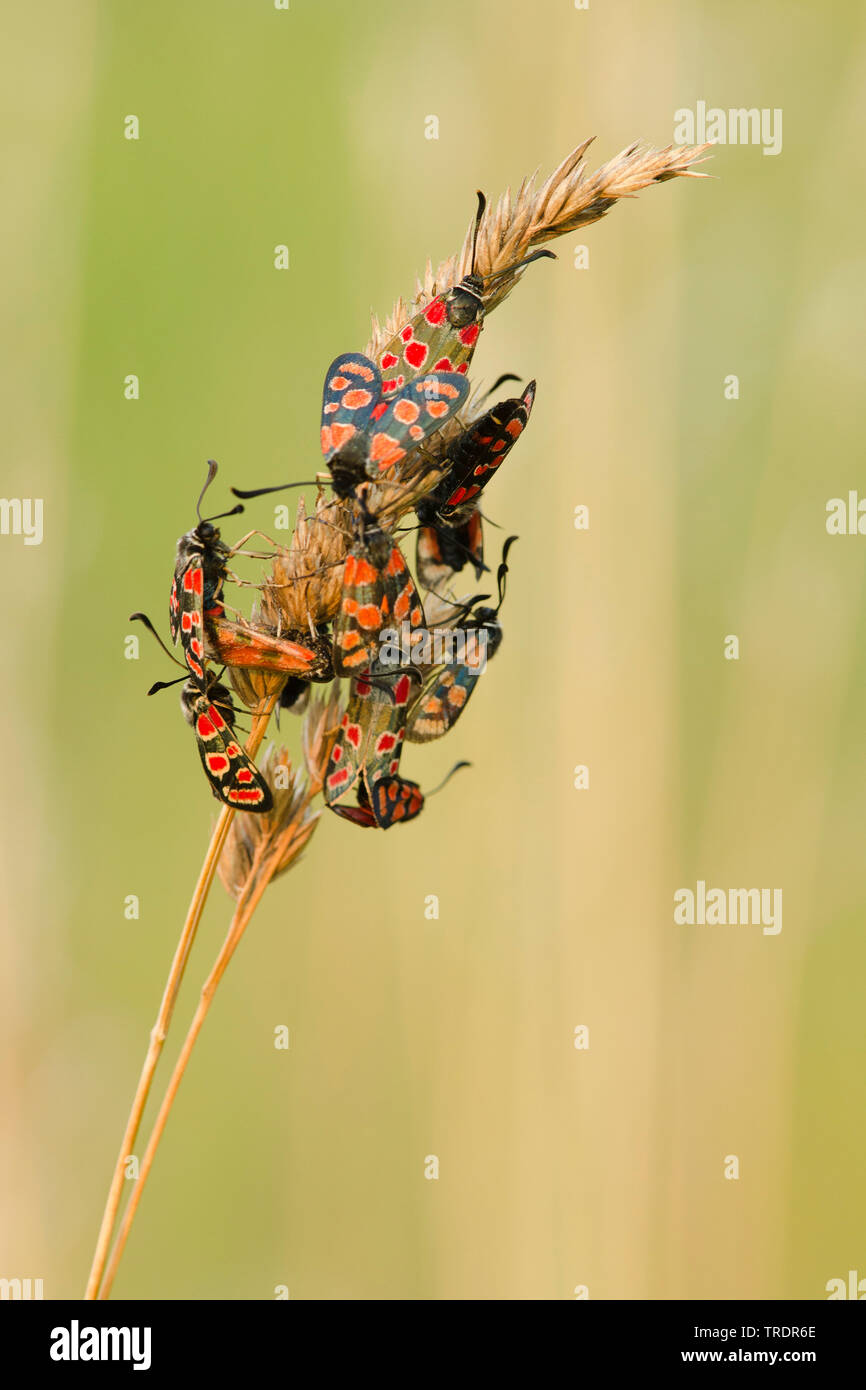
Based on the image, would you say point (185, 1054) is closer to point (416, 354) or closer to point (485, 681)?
point (416, 354)

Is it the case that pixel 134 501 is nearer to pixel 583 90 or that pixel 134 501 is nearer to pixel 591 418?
pixel 591 418

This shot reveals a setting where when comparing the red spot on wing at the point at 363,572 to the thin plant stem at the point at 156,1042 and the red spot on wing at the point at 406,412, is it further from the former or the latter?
the thin plant stem at the point at 156,1042

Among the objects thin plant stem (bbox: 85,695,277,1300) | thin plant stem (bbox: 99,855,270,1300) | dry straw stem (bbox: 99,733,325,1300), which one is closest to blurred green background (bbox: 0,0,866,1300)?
dry straw stem (bbox: 99,733,325,1300)

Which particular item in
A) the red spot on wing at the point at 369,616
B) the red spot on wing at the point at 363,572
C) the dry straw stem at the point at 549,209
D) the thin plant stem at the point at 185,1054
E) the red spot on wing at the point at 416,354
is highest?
the dry straw stem at the point at 549,209

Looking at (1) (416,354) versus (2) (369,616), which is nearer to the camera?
(2) (369,616)

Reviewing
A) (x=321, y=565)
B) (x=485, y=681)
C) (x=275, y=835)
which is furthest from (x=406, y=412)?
(x=485, y=681)

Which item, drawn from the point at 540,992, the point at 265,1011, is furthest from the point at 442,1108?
the point at 265,1011

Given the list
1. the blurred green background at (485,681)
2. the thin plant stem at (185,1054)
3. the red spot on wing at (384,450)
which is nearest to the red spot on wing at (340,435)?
the red spot on wing at (384,450)
